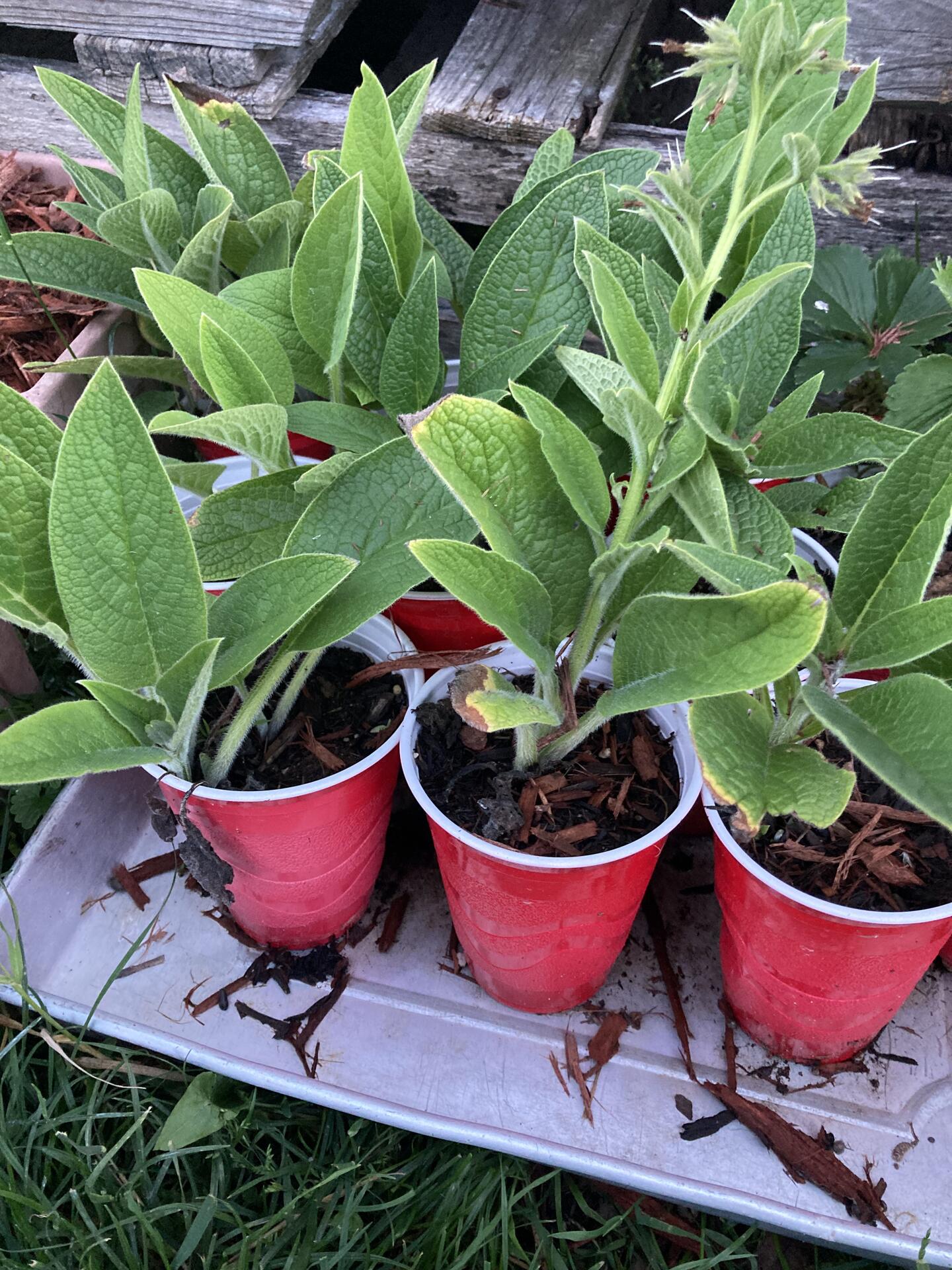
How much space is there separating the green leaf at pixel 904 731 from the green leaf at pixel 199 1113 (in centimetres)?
74

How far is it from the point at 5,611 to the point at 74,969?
1.74ft

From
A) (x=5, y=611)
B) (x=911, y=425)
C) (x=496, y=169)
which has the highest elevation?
(x=496, y=169)

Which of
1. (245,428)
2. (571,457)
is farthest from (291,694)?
(571,457)

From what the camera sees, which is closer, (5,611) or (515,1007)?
(5,611)

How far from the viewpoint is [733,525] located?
0.84 metres

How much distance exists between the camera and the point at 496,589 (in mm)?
736

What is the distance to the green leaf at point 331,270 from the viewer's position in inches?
34.7

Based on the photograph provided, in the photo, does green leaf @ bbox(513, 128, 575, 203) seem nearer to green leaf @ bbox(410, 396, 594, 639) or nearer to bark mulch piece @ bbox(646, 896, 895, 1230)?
green leaf @ bbox(410, 396, 594, 639)

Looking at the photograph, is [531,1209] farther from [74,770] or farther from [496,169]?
[496,169]

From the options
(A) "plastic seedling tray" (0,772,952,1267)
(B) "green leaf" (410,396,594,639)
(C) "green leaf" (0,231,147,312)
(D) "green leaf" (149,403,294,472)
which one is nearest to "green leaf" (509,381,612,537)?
(B) "green leaf" (410,396,594,639)

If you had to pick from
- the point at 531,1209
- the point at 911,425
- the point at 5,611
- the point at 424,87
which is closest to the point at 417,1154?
the point at 531,1209

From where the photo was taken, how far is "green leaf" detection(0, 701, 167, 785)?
2.35ft

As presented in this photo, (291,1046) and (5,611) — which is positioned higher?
(5,611)

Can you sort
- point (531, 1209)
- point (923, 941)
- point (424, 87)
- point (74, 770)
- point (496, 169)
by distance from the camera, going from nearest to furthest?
point (74, 770)
point (923, 941)
point (531, 1209)
point (424, 87)
point (496, 169)
